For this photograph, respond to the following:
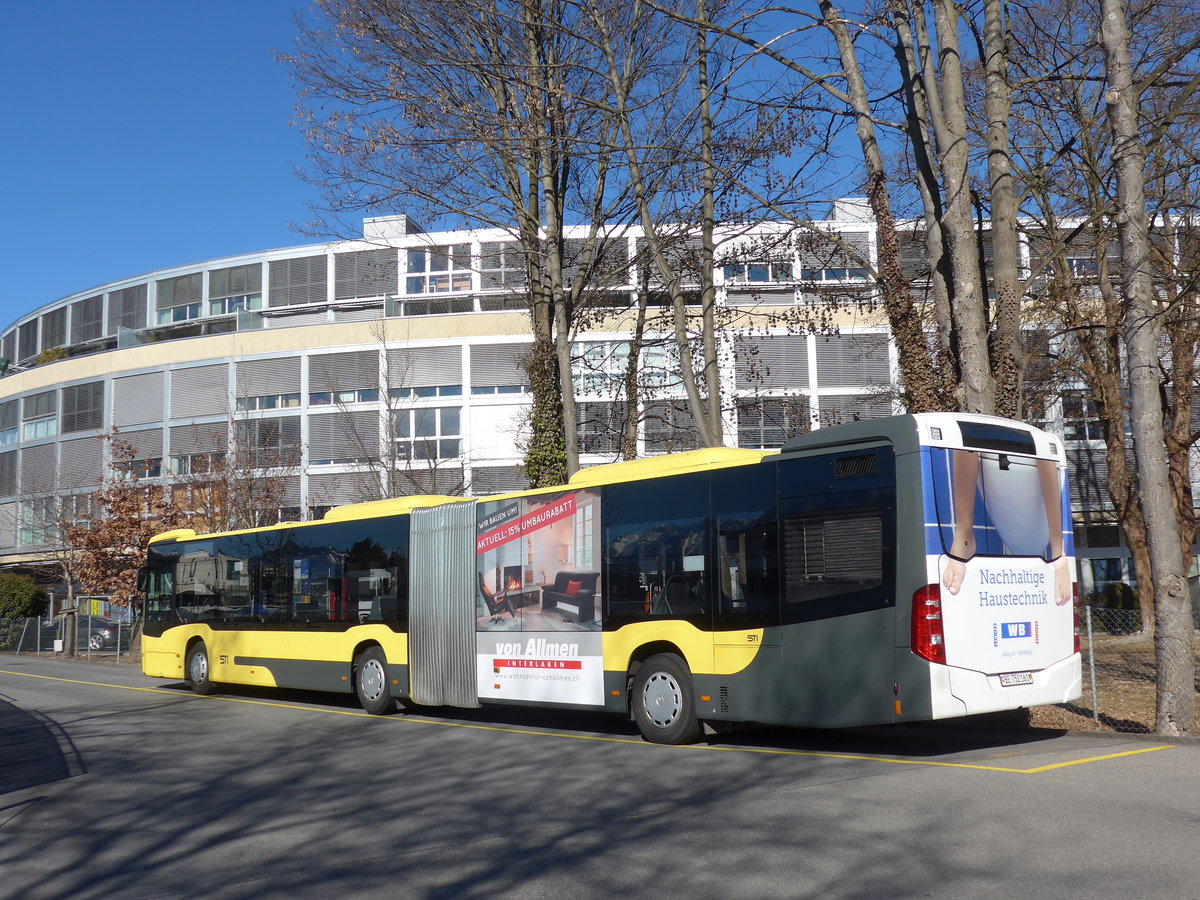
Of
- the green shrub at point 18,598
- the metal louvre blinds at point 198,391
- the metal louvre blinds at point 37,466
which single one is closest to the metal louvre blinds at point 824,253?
the metal louvre blinds at point 198,391

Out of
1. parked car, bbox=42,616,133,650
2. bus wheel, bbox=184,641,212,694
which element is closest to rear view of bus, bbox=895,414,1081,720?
bus wheel, bbox=184,641,212,694

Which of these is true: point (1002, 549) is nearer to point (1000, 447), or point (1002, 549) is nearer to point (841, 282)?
point (1000, 447)

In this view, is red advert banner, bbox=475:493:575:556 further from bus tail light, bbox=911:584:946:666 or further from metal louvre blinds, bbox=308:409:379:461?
metal louvre blinds, bbox=308:409:379:461

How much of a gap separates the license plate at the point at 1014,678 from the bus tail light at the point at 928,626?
0.88 meters

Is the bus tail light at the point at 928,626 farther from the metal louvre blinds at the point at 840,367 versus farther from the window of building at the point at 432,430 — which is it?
the metal louvre blinds at the point at 840,367

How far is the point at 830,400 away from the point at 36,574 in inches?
1564

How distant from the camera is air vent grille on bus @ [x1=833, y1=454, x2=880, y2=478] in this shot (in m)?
10.1

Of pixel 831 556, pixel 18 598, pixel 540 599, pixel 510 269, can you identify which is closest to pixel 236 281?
pixel 18 598

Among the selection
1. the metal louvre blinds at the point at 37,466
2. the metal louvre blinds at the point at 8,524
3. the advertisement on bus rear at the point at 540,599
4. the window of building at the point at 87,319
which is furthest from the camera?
the window of building at the point at 87,319

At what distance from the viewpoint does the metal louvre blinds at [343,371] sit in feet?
153

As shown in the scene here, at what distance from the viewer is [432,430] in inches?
1795

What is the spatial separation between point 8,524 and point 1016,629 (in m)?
56.9

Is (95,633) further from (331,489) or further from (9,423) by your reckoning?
(9,423)

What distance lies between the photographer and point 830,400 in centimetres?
4400
